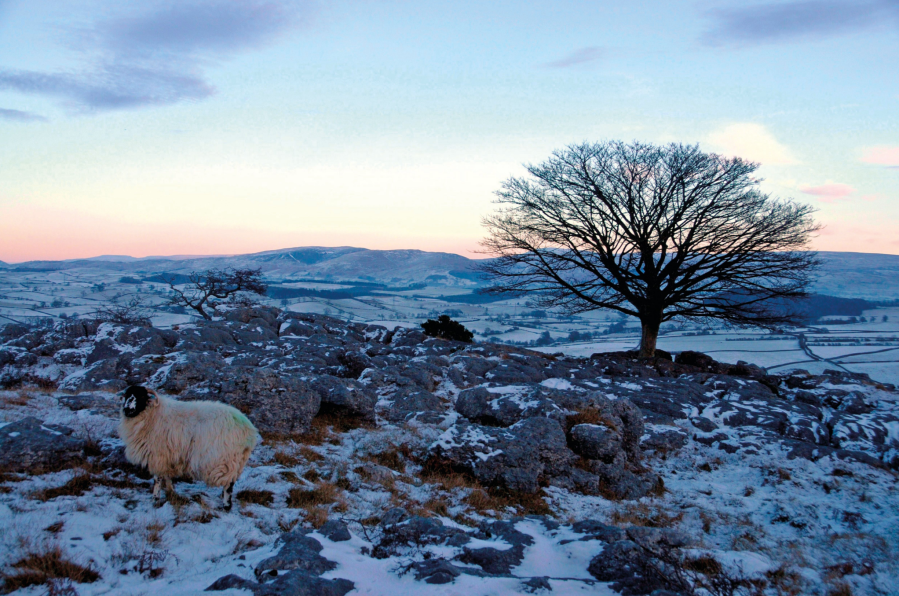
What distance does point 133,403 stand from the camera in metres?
6.24

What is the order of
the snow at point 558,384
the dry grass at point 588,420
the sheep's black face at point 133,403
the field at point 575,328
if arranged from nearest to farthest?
1. the sheep's black face at point 133,403
2. the dry grass at point 588,420
3. the snow at point 558,384
4. the field at point 575,328

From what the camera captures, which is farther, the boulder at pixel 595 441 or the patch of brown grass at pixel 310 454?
the boulder at pixel 595 441

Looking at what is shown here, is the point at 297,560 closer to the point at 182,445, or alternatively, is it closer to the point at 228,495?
the point at 228,495

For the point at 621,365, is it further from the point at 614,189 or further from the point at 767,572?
the point at 767,572

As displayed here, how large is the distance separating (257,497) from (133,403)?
7.24 feet

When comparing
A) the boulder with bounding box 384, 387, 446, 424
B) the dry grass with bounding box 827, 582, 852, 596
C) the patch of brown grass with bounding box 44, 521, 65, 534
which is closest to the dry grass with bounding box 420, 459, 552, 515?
the boulder with bounding box 384, 387, 446, 424

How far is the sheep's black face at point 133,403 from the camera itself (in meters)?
6.22

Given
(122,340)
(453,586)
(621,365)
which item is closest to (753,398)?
(621,365)

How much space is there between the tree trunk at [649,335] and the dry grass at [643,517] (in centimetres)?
1444

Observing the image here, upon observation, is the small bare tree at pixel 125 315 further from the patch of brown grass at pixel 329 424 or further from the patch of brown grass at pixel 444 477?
the patch of brown grass at pixel 444 477

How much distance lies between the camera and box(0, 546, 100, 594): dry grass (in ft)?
12.3

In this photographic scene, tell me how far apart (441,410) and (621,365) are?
964 centimetres

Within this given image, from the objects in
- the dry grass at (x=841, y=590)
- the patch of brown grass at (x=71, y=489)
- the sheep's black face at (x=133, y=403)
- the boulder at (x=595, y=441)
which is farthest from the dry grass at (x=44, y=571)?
the boulder at (x=595, y=441)

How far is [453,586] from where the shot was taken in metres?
3.98
